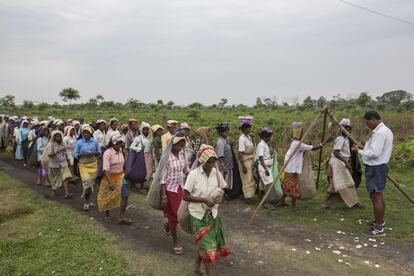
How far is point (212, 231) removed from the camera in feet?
16.0

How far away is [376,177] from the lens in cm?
658

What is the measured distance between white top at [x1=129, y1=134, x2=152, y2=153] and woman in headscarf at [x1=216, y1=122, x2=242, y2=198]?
2.05 m

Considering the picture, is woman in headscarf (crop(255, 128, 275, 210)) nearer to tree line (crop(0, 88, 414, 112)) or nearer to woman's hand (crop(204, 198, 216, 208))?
woman's hand (crop(204, 198, 216, 208))

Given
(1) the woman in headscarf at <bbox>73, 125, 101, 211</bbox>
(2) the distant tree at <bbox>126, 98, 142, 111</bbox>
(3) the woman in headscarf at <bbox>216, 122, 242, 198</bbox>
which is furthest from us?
(2) the distant tree at <bbox>126, 98, 142, 111</bbox>

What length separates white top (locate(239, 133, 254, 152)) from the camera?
8.56m

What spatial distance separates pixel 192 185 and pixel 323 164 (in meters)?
8.59

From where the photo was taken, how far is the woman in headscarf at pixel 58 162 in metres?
9.40

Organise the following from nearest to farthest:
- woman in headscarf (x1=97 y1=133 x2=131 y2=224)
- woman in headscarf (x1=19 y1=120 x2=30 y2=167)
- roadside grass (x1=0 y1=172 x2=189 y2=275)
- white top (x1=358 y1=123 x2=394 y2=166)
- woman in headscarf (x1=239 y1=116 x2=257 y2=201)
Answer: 1. roadside grass (x1=0 y1=172 x2=189 y2=275)
2. white top (x1=358 y1=123 x2=394 y2=166)
3. woman in headscarf (x1=97 y1=133 x2=131 y2=224)
4. woman in headscarf (x1=239 y1=116 x2=257 y2=201)
5. woman in headscarf (x1=19 y1=120 x2=30 y2=167)

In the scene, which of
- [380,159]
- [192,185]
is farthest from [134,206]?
[380,159]

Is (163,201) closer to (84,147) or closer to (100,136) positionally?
(84,147)

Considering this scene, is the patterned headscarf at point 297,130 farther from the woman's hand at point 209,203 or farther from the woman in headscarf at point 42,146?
the woman in headscarf at point 42,146

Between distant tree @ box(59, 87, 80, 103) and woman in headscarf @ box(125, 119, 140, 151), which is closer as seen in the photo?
woman in headscarf @ box(125, 119, 140, 151)

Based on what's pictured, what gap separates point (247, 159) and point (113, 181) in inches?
118

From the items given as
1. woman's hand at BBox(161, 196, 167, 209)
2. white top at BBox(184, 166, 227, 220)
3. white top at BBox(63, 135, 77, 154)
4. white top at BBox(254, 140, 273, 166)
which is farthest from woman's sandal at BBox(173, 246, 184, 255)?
white top at BBox(63, 135, 77, 154)
